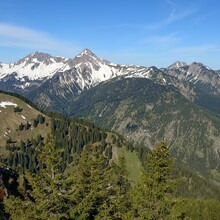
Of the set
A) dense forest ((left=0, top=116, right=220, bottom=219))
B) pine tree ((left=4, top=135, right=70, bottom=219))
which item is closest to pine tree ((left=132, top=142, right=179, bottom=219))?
dense forest ((left=0, top=116, right=220, bottom=219))

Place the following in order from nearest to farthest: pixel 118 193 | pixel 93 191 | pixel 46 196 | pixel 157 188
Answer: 1. pixel 46 196
2. pixel 157 188
3. pixel 93 191
4. pixel 118 193

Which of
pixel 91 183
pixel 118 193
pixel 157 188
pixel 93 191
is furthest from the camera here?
pixel 91 183

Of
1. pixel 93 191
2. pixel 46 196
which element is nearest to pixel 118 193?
pixel 93 191

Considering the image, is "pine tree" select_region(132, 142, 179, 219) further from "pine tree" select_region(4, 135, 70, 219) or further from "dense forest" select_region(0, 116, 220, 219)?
"pine tree" select_region(4, 135, 70, 219)

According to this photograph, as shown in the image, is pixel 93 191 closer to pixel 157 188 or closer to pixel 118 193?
pixel 118 193

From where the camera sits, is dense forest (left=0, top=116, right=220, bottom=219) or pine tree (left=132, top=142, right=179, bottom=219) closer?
dense forest (left=0, top=116, right=220, bottom=219)

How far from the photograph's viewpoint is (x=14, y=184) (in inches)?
3310

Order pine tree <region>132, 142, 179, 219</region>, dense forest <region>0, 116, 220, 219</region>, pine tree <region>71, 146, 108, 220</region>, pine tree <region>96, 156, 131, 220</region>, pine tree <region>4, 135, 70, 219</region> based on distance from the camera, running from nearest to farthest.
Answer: pine tree <region>4, 135, 70, 219</region>, dense forest <region>0, 116, 220, 219</region>, pine tree <region>132, 142, 179, 219</region>, pine tree <region>71, 146, 108, 220</region>, pine tree <region>96, 156, 131, 220</region>

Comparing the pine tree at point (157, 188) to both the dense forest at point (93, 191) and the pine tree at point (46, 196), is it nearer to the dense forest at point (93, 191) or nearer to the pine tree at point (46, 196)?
the dense forest at point (93, 191)

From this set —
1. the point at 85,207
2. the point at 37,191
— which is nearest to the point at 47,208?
the point at 37,191

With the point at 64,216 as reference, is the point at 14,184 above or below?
below

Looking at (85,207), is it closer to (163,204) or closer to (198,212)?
(163,204)

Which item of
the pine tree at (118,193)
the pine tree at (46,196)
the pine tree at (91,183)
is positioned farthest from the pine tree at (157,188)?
the pine tree at (46,196)

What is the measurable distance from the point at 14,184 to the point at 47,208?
172 feet
